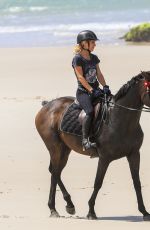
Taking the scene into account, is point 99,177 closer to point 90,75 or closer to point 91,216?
point 91,216

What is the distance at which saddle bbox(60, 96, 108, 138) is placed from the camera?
895cm

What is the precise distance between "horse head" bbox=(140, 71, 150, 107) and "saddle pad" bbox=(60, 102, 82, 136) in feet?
3.56

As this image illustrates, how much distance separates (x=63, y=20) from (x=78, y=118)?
39.0 metres

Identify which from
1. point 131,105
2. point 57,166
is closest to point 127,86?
point 131,105

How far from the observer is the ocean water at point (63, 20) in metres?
34.9

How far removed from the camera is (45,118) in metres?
9.78

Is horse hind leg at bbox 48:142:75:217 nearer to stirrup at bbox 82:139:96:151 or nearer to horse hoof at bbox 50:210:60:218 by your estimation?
horse hoof at bbox 50:210:60:218

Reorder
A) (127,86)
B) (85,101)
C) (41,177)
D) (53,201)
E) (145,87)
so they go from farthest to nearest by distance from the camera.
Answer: (41,177), (53,201), (85,101), (127,86), (145,87)

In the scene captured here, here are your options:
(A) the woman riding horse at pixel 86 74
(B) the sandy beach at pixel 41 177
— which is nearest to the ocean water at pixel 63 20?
(B) the sandy beach at pixel 41 177

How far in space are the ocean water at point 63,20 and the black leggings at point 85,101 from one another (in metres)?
22.5

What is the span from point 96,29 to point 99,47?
9160mm

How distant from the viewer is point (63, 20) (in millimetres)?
47812

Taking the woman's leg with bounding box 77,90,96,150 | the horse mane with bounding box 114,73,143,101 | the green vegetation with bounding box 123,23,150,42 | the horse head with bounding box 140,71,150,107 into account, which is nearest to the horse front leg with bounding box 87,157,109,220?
the woman's leg with bounding box 77,90,96,150

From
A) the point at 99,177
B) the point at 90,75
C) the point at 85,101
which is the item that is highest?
the point at 90,75
